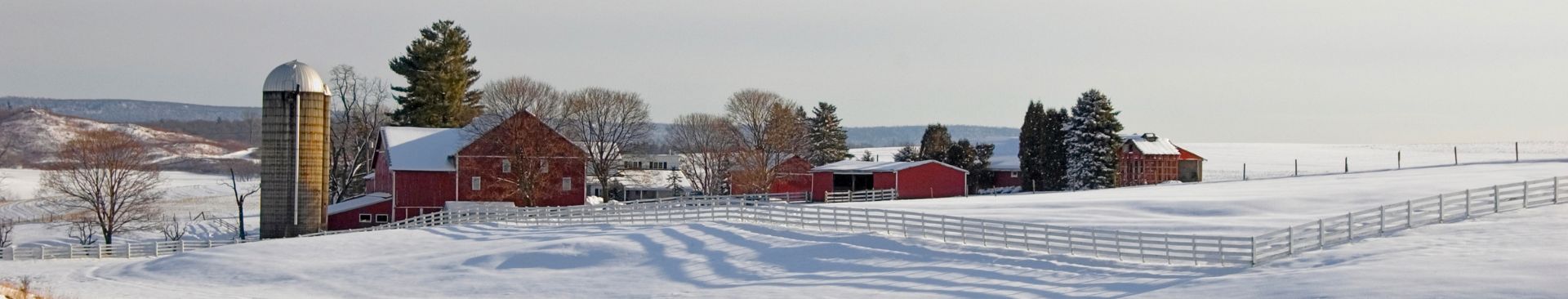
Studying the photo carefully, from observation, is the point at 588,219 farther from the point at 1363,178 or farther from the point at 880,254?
the point at 1363,178

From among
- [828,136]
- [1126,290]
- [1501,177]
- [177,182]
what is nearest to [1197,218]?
[1126,290]

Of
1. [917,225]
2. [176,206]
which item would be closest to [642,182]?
[176,206]

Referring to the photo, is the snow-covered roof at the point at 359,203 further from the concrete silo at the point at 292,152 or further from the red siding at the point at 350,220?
the concrete silo at the point at 292,152

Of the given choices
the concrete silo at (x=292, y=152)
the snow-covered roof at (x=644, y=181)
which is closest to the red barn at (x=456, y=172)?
the concrete silo at (x=292, y=152)

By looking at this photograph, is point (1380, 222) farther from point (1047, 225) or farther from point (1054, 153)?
point (1054, 153)

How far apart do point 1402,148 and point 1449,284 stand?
381 feet

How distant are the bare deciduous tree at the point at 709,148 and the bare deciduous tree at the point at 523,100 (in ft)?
Answer: 30.7

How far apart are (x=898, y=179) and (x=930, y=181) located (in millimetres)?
2376

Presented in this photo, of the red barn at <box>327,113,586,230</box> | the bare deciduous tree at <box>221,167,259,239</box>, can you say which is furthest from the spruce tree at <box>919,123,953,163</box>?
the bare deciduous tree at <box>221,167,259,239</box>

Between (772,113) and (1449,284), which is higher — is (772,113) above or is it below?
above

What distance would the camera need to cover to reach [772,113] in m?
79.1

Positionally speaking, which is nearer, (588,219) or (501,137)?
(588,219)

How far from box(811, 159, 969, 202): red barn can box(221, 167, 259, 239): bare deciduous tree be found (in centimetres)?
2828

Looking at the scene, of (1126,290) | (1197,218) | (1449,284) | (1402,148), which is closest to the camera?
(1449,284)
